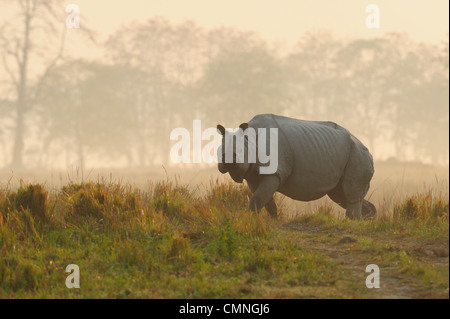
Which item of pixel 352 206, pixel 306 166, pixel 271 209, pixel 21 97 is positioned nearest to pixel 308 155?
pixel 306 166

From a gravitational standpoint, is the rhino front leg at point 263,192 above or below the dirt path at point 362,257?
above

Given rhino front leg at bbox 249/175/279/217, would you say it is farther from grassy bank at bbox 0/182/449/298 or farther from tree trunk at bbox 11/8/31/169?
tree trunk at bbox 11/8/31/169

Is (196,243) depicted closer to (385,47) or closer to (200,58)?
(200,58)

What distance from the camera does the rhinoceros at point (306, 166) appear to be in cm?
908

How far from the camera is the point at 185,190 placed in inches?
419

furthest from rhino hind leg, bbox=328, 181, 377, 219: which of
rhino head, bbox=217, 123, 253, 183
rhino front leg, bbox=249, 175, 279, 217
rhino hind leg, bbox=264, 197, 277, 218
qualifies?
rhino head, bbox=217, 123, 253, 183

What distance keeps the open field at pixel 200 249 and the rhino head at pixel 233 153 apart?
2.10 feet

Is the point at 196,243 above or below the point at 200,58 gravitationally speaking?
below

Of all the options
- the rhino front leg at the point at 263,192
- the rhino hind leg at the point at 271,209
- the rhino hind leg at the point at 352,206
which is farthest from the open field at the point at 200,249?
the rhino hind leg at the point at 352,206

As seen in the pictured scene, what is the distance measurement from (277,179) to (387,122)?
131 ft

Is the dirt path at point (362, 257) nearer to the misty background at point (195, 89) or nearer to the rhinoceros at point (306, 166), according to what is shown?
the rhinoceros at point (306, 166)

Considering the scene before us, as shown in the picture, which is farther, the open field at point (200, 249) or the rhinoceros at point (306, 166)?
the rhinoceros at point (306, 166)
